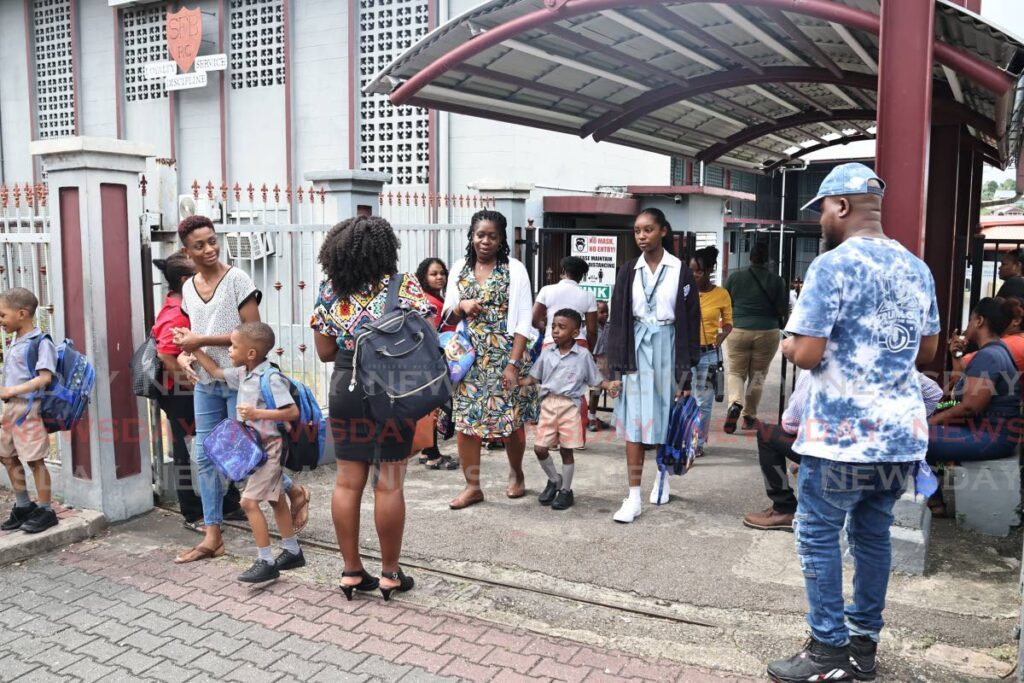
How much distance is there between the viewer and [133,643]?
3658mm

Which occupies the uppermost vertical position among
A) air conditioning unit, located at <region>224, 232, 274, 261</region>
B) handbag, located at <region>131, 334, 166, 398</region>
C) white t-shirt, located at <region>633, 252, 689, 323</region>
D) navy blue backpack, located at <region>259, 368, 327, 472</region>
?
air conditioning unit, located at <region>224, 232, 274, 261</region>

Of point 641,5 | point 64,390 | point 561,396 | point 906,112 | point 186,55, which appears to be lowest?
point 561,396

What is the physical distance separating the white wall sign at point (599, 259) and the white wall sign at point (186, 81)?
8184mm

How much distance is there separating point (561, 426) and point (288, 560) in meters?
1.89

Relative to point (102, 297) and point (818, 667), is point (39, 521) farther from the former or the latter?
point (818, 667)

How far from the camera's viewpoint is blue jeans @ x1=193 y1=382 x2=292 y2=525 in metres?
4.54

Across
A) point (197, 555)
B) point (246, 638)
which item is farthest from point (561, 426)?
point (246, 638)

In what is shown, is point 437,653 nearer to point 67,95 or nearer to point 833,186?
point 833,186

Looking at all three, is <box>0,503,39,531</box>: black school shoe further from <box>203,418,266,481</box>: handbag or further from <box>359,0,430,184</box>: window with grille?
<box>359,0,430,184</box>: window with grille

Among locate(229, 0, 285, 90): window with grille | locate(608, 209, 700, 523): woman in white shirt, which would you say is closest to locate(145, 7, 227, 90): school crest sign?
locate(229, 0, 285, 90): window with grille

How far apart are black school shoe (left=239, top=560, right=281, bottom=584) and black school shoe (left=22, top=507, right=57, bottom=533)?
1.42m

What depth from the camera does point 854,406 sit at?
3.08 m

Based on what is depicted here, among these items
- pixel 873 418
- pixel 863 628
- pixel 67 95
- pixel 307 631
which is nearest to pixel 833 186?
pixel 873 418

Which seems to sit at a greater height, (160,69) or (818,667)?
(160,69)
